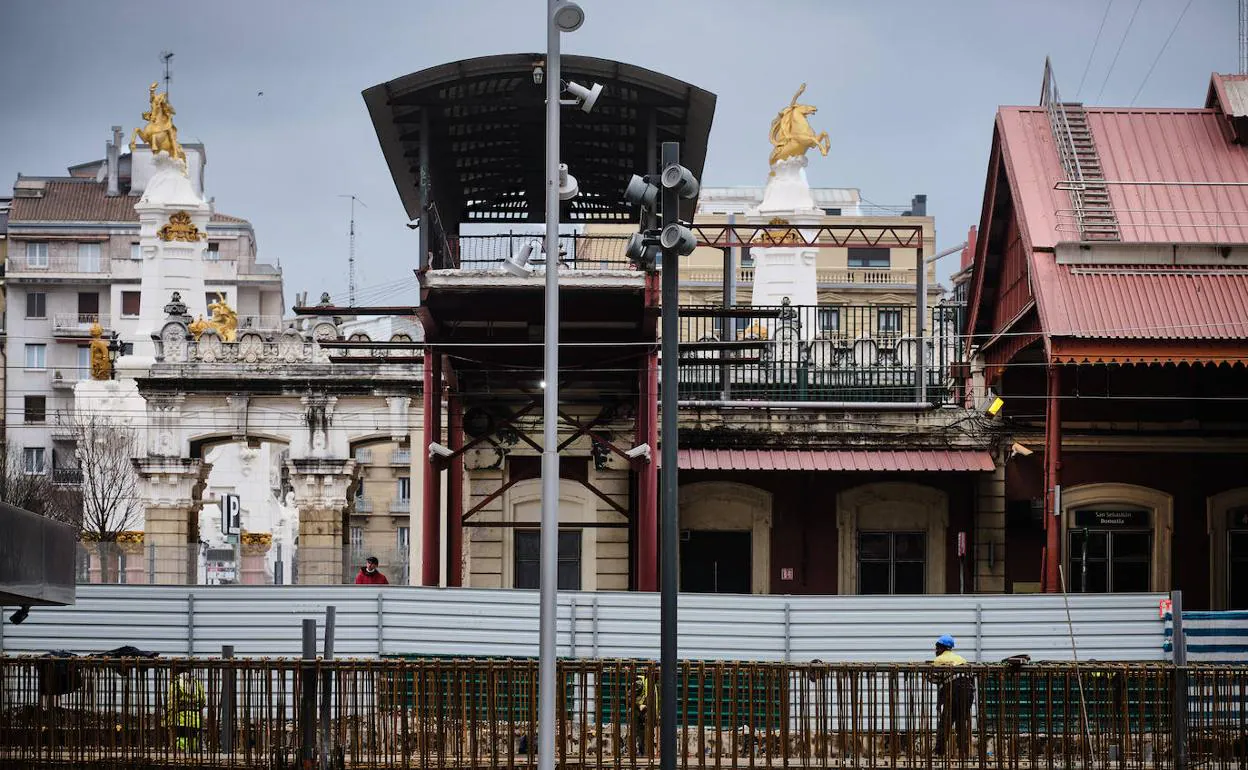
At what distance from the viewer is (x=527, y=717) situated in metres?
20.0

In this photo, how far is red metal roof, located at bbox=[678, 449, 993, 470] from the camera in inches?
1276

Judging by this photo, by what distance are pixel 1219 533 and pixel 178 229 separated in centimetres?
3378

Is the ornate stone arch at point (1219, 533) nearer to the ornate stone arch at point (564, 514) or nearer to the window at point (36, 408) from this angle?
the ornate stone arch at point (564, 514)

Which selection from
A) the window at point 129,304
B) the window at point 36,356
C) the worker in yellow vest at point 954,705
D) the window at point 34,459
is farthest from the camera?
the window at point 129,304

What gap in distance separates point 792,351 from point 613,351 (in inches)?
235

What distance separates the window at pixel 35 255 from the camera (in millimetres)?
92062

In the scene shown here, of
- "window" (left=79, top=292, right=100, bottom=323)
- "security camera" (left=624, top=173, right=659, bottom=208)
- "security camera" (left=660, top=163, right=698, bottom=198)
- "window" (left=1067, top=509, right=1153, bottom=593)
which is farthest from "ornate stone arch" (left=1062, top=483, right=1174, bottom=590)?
"window" (left=79, top=292, right=100, bottom=323)

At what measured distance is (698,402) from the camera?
33.1 metres

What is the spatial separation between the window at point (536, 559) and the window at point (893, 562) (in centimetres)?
560

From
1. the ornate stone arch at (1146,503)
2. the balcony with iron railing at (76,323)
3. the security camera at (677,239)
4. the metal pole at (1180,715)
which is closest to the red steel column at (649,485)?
the ornate stone arch at (1146,503)

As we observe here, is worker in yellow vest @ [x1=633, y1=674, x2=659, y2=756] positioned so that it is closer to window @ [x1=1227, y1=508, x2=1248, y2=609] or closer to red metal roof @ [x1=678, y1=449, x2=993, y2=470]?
red metal roof @ [x1=678, y1=449, x2=993, y2=470]

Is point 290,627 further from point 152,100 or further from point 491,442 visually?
point 152,100

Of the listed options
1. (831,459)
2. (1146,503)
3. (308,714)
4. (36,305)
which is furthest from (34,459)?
(308,714)

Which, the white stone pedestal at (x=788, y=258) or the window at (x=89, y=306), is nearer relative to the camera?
the white stone pedestal at (x=788, y=258)
